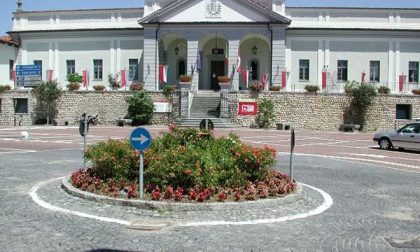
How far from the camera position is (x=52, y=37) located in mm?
45438

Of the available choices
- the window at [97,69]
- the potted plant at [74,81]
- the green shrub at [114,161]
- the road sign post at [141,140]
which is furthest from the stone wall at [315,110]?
the road sign post at [141,140]

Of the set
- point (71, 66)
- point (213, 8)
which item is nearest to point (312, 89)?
point (213, 8)

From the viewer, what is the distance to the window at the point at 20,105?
134 feet

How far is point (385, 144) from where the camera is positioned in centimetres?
2406

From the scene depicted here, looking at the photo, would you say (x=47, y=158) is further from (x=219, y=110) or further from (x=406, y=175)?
(x=219, y=110)

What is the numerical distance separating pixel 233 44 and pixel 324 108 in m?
9.39

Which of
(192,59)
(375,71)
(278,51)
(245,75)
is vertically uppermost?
(278,51)

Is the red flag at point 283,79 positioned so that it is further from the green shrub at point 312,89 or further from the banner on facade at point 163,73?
the banner on facade at point 163,73

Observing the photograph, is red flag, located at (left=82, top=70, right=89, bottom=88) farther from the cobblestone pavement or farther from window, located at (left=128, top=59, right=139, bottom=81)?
the cobblestone pavement

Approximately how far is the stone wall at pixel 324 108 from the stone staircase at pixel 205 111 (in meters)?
2.03

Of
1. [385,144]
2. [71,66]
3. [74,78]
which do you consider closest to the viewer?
[385,144]

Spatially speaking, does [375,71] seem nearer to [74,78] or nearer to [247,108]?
[247,108]

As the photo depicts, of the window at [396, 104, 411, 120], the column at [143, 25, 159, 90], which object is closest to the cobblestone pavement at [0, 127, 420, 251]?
the window at [396, 104, 411, 120]

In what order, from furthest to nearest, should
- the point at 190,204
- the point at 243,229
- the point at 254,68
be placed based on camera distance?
the point at 254,68
the point at 190,204
the point at 243,229
